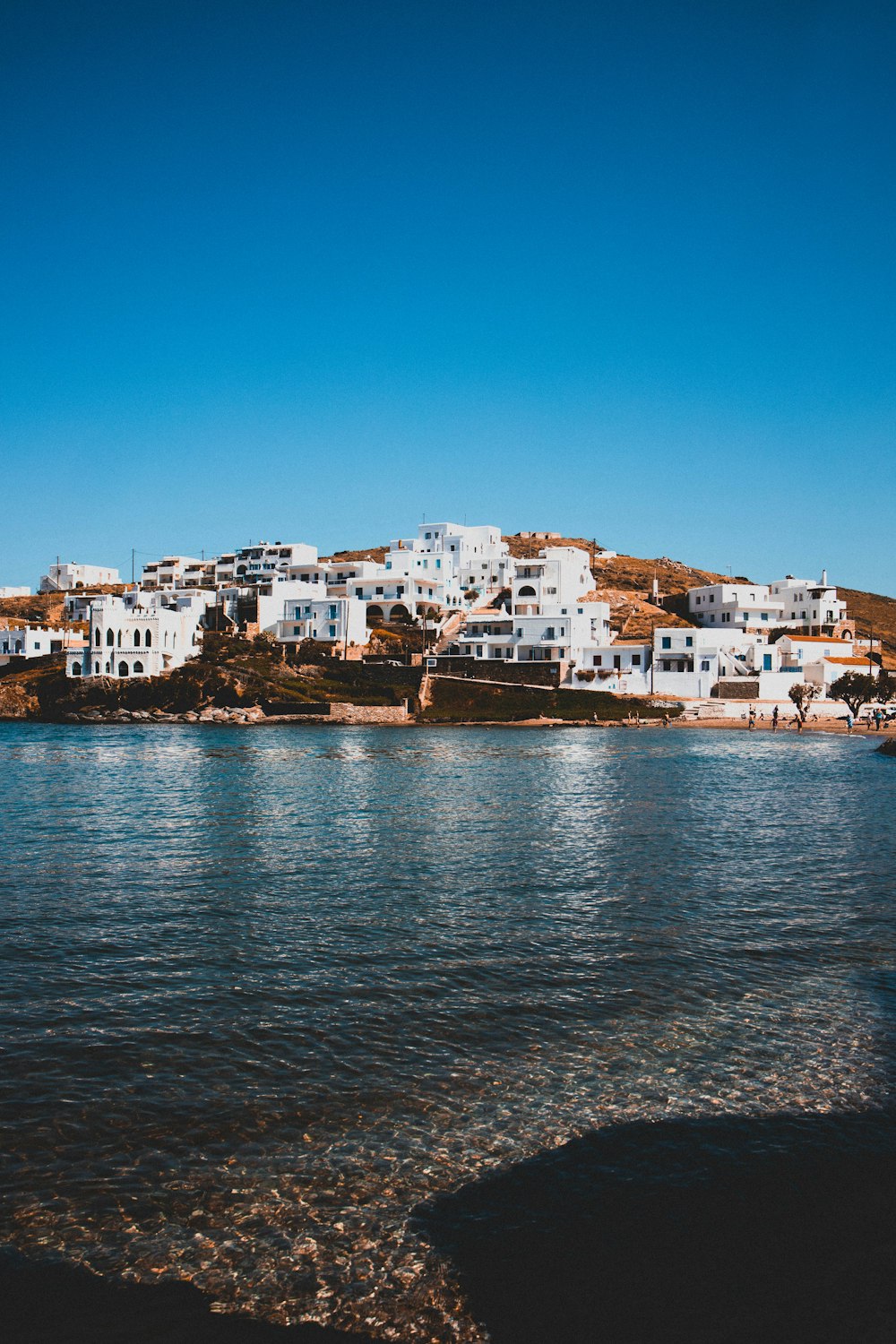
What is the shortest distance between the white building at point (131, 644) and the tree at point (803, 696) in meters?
74.6

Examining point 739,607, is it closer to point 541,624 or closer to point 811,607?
point 811,607

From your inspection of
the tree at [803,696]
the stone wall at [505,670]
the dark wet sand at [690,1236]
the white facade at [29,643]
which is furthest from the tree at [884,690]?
the white facade at [29,643]

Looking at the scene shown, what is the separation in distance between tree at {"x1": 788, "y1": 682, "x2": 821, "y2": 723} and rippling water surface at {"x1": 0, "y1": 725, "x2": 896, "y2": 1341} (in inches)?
2923

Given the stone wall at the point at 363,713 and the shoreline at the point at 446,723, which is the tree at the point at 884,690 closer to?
the shoreline at the point at 446,723

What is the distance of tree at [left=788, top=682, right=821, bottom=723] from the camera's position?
105188 millimetres

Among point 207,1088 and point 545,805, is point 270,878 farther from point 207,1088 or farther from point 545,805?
point 545,805

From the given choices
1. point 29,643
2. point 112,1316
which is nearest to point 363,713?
point 29,643

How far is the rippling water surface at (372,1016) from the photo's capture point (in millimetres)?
9516

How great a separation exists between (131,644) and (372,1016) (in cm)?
11244

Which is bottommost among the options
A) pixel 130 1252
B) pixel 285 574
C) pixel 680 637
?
pixel 130 1252

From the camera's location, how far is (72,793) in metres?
43.5

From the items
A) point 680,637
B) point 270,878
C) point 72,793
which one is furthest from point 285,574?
point 270,878

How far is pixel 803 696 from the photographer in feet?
348

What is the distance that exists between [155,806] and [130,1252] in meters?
31.9
